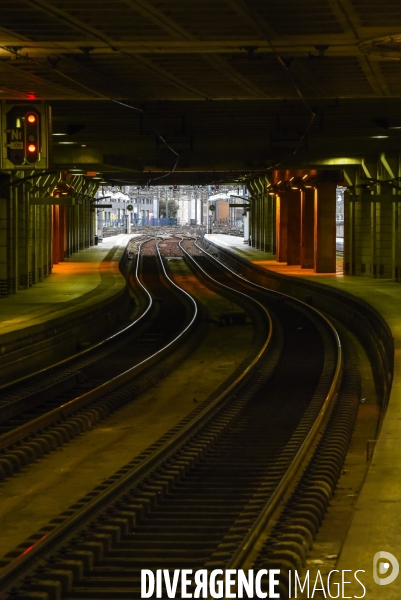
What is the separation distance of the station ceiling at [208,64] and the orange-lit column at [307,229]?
1820cm

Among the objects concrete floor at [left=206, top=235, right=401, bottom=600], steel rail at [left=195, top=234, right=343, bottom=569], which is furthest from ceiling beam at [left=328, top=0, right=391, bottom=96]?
steel rail at [left=195, top=234, right=343, bottom=569]

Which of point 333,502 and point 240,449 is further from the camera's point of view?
point 240,449

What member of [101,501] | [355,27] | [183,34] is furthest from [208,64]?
[101,501]

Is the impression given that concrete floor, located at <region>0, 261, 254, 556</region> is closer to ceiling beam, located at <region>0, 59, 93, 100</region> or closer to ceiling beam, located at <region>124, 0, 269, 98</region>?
ceiling beam, located at <region>124, 0, 269, 98</region>

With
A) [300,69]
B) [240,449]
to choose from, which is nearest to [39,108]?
[300,69]

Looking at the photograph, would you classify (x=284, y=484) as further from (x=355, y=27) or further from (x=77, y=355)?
(x=77, y=355)

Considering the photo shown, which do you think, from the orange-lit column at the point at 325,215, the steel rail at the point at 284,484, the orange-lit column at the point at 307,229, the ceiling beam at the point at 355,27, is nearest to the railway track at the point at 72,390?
the steel rail at the point at 284,484

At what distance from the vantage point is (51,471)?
422 inches

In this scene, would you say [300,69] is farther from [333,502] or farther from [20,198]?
[20,198]

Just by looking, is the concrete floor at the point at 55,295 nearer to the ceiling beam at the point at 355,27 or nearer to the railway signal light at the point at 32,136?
the railway signal light at the point at 32,136

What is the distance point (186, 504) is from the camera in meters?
9.01

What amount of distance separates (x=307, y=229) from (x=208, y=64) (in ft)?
109

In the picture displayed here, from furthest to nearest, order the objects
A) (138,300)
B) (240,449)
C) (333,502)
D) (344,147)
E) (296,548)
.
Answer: (138,300), (344,147), (240,449), (333,502), (296,548)

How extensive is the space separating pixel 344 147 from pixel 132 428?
22.5 metres
